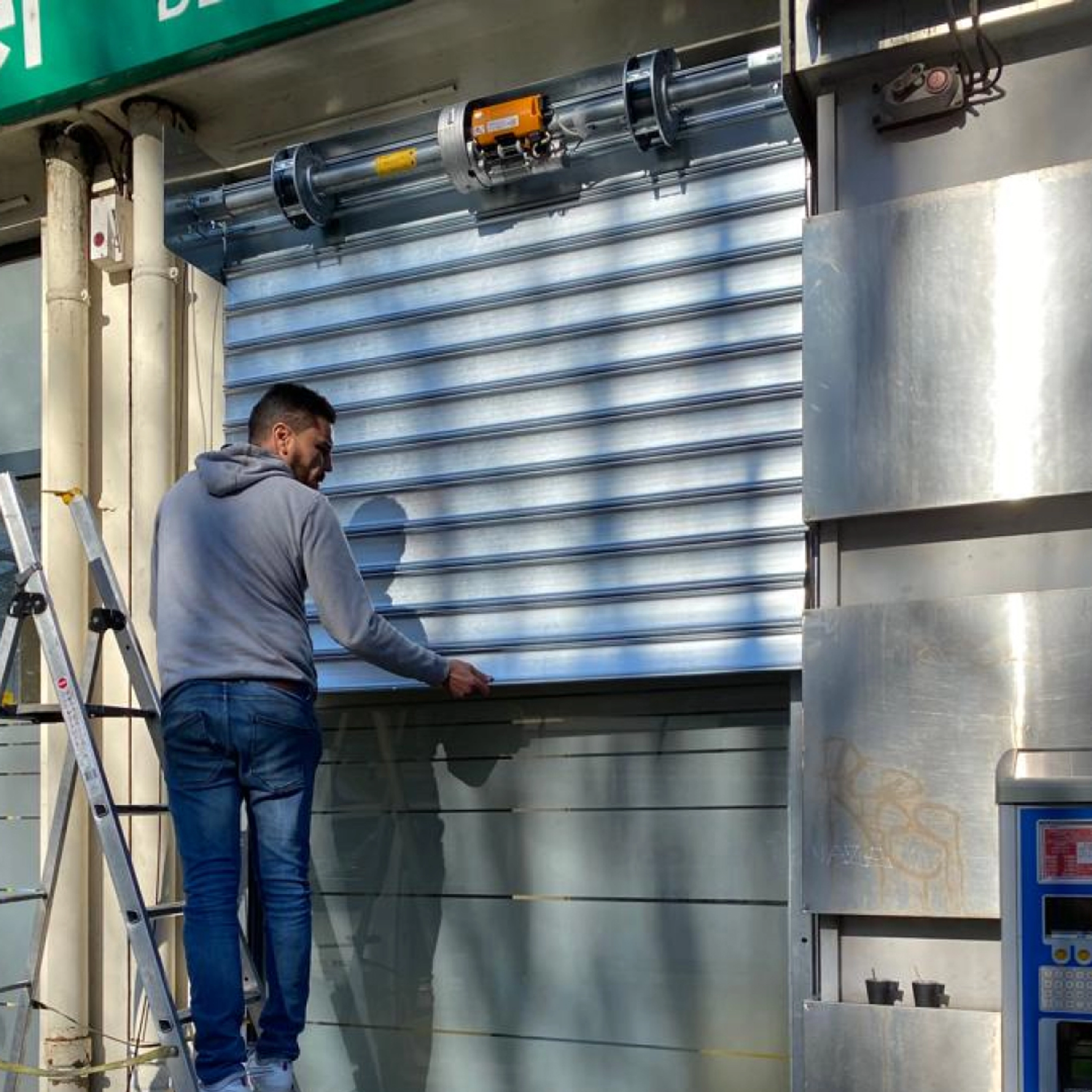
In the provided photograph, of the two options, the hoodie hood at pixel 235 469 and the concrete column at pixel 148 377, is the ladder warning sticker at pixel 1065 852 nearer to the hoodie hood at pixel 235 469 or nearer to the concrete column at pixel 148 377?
the hoodie hood at pixel 235 469

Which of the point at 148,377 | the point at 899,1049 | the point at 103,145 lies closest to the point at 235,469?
the point at 148,377

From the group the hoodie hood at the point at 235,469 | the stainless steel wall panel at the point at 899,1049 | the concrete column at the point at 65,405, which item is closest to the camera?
the stainless steel wall panel at the point at 899,1049

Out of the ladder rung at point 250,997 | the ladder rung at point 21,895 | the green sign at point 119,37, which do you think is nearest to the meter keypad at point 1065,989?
the ladder rung at point 250,997

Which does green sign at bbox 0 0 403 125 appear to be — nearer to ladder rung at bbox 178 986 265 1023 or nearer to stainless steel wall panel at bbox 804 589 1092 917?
stainless steel wall panel at bbox 804 589 1092 917

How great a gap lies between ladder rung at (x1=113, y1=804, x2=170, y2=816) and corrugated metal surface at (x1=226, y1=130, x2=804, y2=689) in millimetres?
626

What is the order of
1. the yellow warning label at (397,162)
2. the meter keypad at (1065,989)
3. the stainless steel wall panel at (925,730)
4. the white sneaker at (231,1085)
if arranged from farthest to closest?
the yellow warning label at (397,162)
the white sneaker at (231,1085)
the stainless steel wall panel at (925,730)
the meter keypad at (1065,989)

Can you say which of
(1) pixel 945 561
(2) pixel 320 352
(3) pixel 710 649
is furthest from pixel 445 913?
(1) pixel 945 561

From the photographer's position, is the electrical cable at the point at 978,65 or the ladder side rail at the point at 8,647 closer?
the electrical cable at the point at 978,65

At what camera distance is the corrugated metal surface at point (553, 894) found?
13.4 ft

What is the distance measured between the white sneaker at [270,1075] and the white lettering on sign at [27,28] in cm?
324

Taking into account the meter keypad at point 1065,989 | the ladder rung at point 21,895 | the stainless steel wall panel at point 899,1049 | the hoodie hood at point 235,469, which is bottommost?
the stainless steel wall panel at point 899,1049

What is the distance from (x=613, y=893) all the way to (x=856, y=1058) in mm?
1332

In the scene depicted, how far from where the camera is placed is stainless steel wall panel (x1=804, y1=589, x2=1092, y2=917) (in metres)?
2.98

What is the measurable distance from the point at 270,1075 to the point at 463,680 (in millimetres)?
1121
